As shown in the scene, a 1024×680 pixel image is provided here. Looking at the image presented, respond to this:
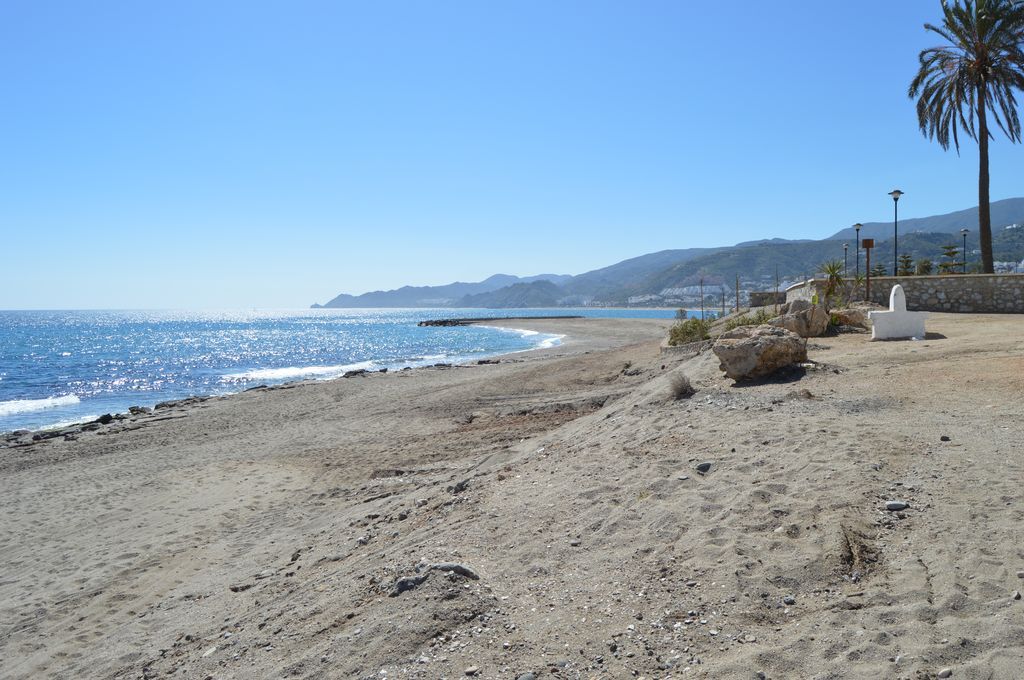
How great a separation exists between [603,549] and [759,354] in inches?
226

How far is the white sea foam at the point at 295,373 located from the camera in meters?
30.2

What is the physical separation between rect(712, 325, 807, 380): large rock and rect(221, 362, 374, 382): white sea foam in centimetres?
2310

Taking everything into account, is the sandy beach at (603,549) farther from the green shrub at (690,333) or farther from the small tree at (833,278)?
the small tree at (833,278)

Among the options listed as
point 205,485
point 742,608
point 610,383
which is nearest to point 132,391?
point 205,485

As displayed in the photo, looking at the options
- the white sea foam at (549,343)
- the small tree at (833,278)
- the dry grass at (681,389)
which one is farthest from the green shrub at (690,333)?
the white sea foam at (549,343)

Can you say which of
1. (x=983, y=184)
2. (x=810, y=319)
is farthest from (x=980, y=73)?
(x=810, y=319)

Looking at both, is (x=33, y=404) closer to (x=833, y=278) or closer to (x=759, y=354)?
(x=759, y=354)

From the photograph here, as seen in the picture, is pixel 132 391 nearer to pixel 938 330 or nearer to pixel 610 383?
pixel 610 383

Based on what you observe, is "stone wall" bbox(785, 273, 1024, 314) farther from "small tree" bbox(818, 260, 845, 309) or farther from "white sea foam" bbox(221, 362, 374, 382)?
"white sea foam" bbox(221, 362, 374, 382)

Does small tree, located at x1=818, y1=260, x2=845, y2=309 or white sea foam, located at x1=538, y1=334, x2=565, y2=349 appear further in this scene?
white sea foam, located at x1=538, y1=334, x2=565, y2=349

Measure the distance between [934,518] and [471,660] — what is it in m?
3.47

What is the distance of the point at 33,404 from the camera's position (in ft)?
75.2

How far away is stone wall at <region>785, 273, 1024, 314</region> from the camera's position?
752 inches

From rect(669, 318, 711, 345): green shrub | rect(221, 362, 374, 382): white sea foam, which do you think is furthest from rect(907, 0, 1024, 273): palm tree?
rect(221, 362, 374, 382): white sea foam
